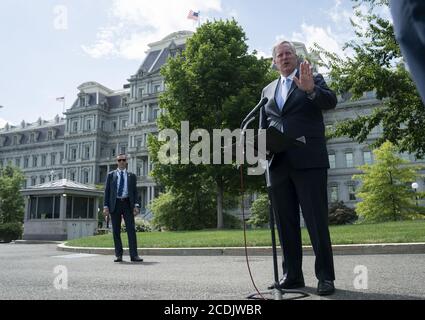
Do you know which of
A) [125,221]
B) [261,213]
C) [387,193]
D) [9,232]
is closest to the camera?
[125,221]

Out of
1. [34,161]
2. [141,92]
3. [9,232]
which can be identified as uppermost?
[141,92]

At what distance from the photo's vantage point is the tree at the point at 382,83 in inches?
582

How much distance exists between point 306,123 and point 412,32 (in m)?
2.80

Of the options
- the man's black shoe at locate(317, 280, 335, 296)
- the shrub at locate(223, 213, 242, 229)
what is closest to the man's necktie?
the man's black shoe at locate(317, 280, 335, 296)

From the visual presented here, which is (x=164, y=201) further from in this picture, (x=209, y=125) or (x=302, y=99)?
(x=302, y=99)

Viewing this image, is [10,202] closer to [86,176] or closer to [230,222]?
[86,176]

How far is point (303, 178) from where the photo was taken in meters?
4.05

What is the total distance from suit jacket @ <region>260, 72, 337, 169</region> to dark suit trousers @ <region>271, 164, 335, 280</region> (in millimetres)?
100

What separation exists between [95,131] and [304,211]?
78.0 m

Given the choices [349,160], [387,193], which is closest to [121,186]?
[387,193]

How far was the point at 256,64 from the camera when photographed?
28.6m

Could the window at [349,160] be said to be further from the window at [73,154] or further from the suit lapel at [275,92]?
the suit lapel at [275,92]

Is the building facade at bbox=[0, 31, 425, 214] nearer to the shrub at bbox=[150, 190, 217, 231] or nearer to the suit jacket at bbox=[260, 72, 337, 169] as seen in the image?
the shrub at bbox=[150, 190, 217, 231]

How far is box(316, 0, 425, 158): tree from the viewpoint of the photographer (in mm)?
14773
